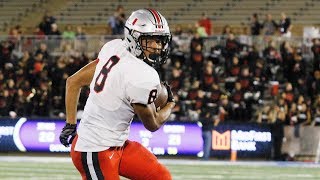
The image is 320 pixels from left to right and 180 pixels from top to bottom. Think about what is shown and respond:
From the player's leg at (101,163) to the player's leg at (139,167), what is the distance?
6 centimetres

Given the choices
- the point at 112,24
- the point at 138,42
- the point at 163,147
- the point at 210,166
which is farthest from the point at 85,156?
the point at 112,24

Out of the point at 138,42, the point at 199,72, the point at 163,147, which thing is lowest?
the point at 163,147

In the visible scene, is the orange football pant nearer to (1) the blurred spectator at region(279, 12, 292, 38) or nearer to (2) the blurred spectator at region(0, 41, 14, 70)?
(1) the blurred spectator at region(279, 12, 292, 38)

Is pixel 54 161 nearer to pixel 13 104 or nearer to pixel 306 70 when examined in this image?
pixel 13 104

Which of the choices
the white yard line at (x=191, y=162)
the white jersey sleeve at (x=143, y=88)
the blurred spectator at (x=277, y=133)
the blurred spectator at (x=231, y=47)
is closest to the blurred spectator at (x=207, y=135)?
the white yard line at (x=191, y=162)

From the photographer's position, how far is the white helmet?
16.7ft

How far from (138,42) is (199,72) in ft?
43.0

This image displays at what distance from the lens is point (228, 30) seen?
18.7 m

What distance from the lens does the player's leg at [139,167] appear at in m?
5.18

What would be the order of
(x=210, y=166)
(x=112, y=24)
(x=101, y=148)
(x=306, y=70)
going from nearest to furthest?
(x=101, y=148) → (x=210, y=166) → (x=306, y=70) → (x=112, y=24)

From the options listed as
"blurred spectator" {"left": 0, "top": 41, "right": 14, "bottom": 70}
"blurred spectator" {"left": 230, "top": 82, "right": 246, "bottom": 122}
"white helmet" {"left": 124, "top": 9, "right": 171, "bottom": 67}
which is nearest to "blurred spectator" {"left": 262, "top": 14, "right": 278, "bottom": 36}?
"blurred spectator" {"left": 230, "top": 82, "right": 246, "bottom": 122}

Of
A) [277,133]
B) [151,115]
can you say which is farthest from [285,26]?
[151,115]

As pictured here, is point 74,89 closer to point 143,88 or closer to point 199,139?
point 143,88

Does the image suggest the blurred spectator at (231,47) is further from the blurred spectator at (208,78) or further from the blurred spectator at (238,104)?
the blurred spectator at (238,104)
